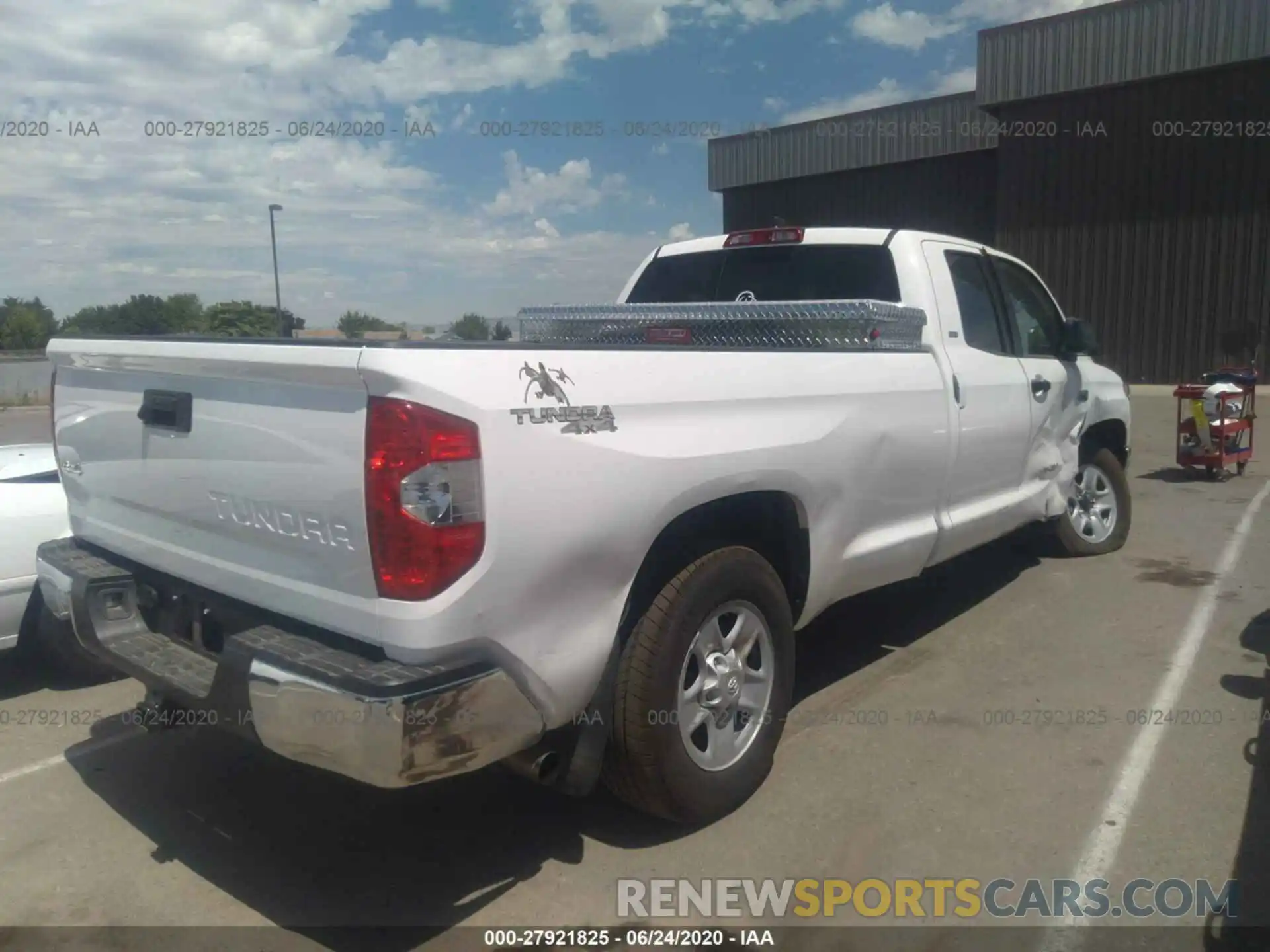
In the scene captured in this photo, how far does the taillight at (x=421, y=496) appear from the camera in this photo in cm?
247

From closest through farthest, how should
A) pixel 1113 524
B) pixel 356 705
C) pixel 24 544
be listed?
pixel 356 705 → pixel 24 544 → pixel 1113 524

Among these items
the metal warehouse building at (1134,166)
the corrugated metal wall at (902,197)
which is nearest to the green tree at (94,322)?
the metal warehouse building at (1134,166)

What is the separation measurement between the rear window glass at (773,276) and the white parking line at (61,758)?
10.5 feet

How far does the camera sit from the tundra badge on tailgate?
2621 mm

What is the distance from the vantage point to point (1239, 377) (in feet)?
33.6

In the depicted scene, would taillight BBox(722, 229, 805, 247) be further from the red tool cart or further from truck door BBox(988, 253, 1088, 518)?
the red tool cart

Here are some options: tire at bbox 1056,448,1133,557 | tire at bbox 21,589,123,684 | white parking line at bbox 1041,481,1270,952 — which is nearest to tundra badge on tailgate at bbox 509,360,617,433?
tire at bbox 21,589,123,684

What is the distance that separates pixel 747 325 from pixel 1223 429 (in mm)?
7379

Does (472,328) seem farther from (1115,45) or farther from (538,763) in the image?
(1115,45)

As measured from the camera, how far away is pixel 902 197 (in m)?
25.9

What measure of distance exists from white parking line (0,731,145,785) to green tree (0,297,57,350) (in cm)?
208

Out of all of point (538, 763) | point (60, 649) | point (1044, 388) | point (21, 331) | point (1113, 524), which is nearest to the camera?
point (538, 763)

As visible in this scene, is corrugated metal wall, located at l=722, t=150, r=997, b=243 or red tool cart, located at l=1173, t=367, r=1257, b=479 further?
corrugated metal wall, located at l=722, t=150, r=997, b=243

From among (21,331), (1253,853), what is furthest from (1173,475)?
(21,331)
